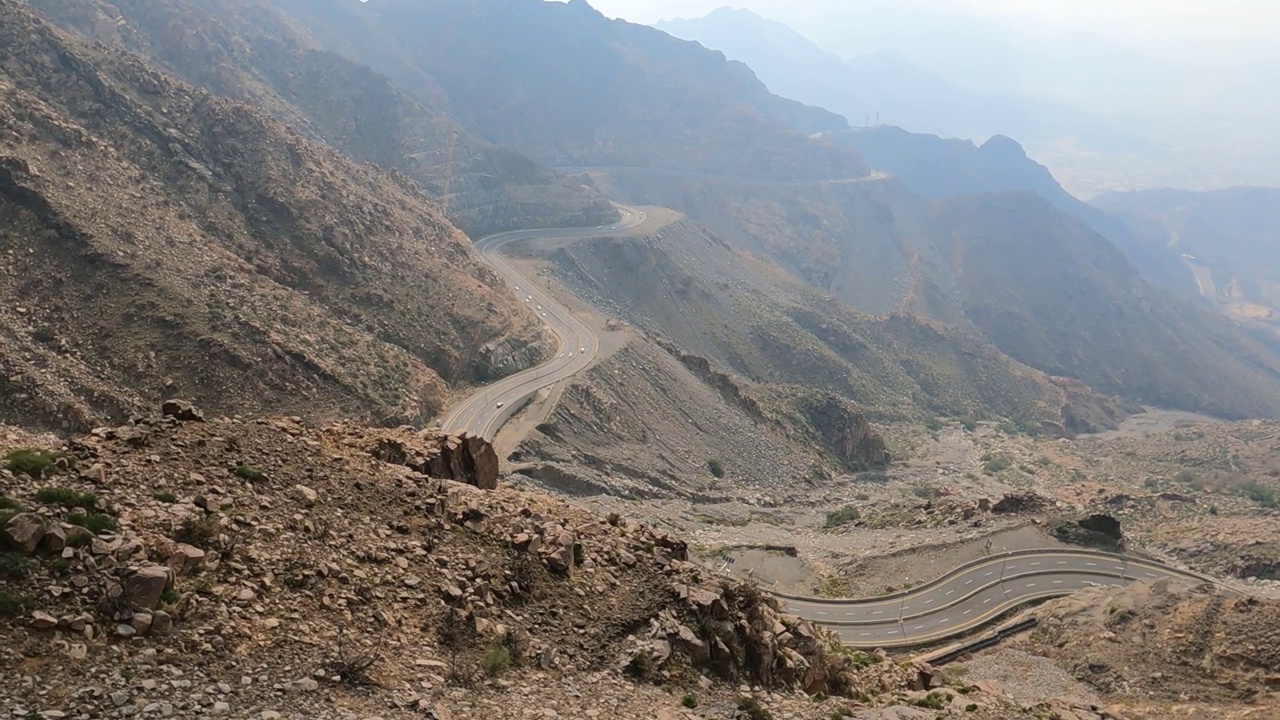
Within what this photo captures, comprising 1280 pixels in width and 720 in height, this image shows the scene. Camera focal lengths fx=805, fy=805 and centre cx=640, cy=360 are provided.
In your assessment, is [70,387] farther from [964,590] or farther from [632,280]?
[632,280]

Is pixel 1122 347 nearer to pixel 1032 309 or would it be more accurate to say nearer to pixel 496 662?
pixel 1032 309

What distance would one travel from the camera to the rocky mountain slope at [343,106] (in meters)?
108

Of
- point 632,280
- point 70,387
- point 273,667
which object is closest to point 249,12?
point 632,280

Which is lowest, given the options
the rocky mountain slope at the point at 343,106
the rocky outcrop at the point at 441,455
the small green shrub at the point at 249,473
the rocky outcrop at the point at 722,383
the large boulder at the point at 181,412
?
the rocky outcrop at the point at 722,383

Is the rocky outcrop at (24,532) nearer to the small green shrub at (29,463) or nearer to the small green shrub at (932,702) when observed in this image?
the small green shrub at (29,463)

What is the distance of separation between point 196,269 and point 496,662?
44.1 metres

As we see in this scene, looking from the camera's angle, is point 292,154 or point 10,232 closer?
point 10,232

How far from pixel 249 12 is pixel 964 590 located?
6265 inches

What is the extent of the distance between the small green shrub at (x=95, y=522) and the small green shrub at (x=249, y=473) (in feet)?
11.3

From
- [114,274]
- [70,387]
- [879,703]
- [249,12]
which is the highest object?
[249,12]

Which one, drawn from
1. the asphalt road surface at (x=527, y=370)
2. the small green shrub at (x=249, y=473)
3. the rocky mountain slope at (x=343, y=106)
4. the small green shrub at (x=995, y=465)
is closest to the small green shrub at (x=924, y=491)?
the small green shrub at (x=995, y=465)

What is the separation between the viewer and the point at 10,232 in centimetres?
4291

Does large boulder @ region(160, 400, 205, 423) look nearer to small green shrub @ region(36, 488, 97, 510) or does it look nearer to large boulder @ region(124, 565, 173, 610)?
small green shrub @ region(36, 488, 97, 510)

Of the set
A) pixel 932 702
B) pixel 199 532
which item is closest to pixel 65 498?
pixel 199 532
